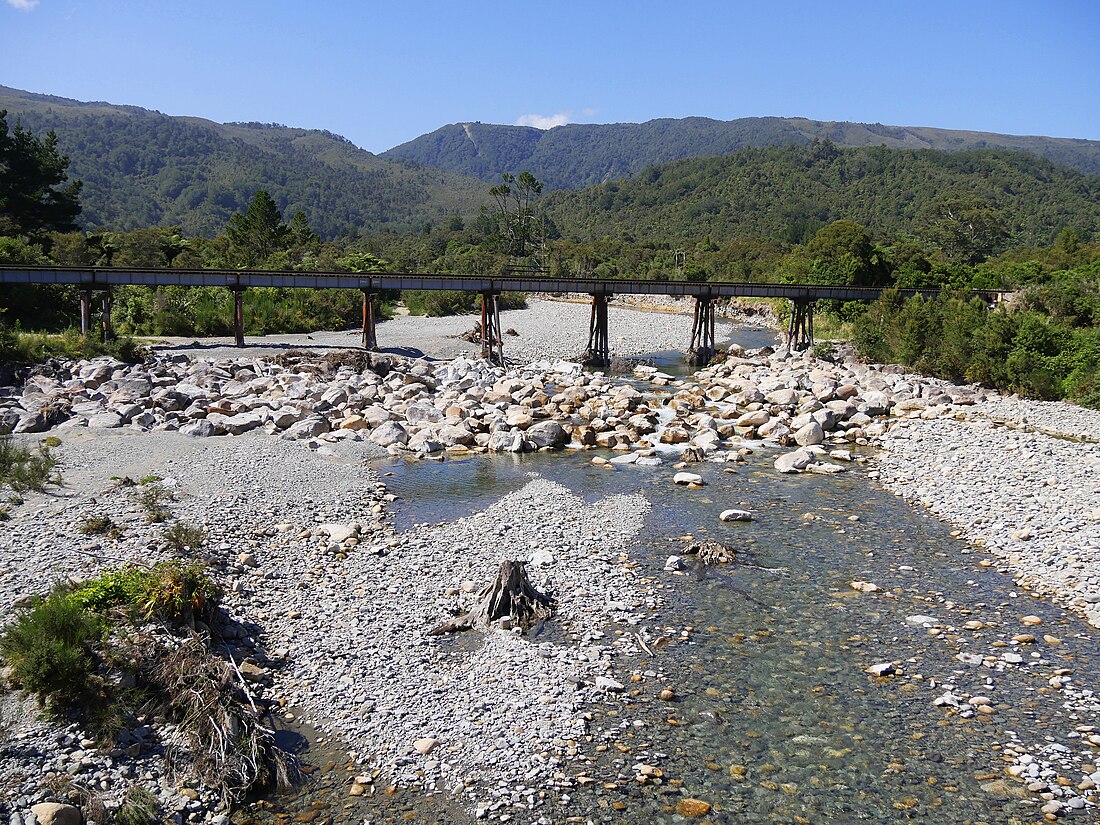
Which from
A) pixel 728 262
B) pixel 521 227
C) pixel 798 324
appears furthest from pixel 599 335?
pixel 521 227

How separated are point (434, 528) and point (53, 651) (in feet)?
30.5

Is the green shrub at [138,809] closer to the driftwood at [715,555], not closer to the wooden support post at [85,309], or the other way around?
the driftwood at [715,555]

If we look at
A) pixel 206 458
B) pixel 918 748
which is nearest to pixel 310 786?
pixel 918 748

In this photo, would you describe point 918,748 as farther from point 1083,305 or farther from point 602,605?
point 1083,305

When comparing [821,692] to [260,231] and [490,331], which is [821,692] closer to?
[490,331]

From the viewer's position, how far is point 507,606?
13.5m

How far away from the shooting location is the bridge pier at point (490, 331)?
46.0 meters

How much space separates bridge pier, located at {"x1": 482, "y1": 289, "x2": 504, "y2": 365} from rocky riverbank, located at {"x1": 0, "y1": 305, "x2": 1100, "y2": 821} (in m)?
6.68

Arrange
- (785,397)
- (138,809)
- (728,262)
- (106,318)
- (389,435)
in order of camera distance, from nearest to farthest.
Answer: (138,809), (389,435), (785,397), (106,318), (728,262)

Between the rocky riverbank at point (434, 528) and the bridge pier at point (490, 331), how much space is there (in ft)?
21.9

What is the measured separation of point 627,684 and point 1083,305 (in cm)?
4066

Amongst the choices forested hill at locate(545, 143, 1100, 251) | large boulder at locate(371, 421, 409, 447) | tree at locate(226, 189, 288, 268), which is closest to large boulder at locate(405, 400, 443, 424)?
large boulder at locate(371, 421, 409, 447)

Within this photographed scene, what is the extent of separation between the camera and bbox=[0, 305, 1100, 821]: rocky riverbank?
10.5 m

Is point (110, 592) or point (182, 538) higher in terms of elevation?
point (110, 592)
